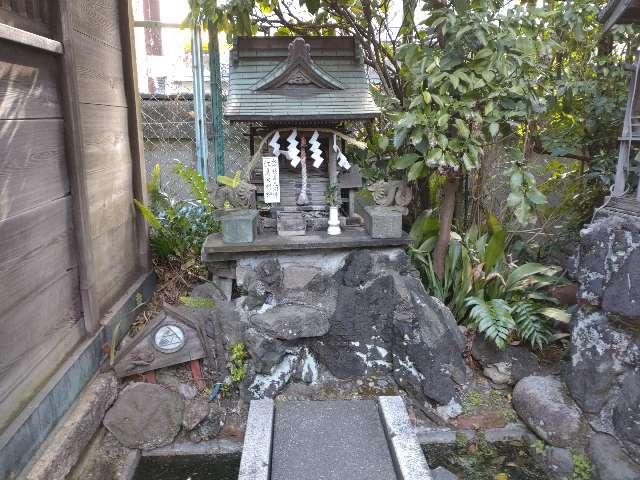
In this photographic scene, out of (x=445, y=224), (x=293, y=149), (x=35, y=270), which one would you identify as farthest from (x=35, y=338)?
(x=445, y=224)

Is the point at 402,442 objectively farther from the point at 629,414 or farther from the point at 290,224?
the point at 290,224

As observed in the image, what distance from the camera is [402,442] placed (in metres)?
2.81

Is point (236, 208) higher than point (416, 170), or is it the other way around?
point (416, 170)

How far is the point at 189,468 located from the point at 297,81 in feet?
11.1

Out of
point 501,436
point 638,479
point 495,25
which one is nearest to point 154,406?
point 501,436

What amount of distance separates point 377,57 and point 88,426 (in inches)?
192

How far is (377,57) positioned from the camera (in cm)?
584

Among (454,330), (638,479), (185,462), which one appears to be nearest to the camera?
(638,479)

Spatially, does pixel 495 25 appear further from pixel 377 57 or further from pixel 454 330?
pixel 454 330

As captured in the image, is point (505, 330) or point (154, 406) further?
point (505, 330)

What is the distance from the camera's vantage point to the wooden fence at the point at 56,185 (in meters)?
2.71

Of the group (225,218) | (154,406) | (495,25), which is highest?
(495,25)

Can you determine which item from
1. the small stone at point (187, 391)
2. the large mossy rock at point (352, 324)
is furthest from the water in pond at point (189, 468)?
the large mossy rock at point (352, 324)

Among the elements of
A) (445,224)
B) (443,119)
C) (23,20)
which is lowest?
(445,224)
